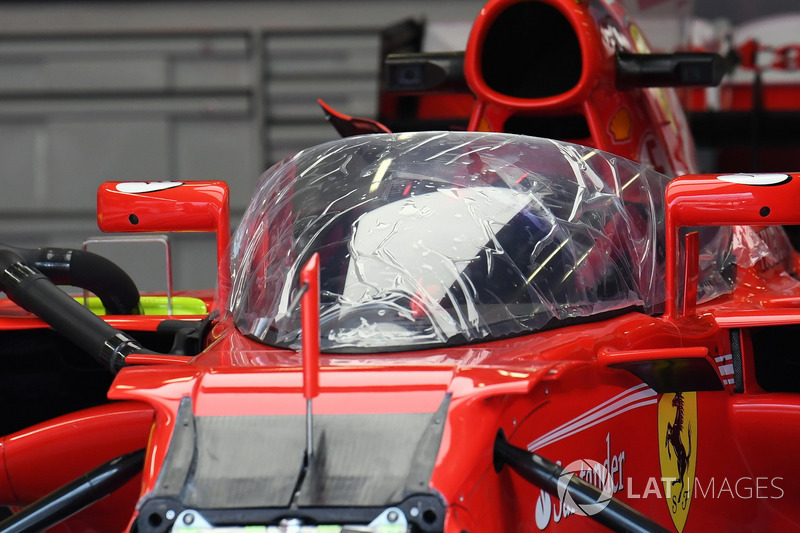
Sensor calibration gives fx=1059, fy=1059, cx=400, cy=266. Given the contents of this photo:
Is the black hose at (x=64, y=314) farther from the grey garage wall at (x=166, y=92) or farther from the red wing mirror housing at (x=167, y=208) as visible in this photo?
the grey garage wall at (x=166, y=92)

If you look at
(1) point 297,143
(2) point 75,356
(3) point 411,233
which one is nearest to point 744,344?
(3) point 411,233

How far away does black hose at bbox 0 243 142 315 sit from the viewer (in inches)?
104

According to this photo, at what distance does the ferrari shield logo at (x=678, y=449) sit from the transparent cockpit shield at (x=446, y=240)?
0.62 ft

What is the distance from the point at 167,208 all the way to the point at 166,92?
17.4 feet

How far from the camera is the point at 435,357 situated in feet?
5.25

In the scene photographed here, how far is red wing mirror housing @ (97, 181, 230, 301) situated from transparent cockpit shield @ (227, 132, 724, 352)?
15 cm

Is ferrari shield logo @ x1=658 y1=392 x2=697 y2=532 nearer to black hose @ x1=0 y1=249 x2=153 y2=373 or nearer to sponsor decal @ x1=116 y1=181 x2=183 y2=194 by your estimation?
black hose @ x1=0 y1=249 x2=153 y2=373

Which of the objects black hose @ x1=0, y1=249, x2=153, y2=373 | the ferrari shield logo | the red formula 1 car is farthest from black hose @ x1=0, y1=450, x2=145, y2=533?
the ferrari shield logo

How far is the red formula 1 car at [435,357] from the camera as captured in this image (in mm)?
1367

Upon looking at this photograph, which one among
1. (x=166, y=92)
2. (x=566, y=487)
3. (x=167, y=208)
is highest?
(x=166, y=92)

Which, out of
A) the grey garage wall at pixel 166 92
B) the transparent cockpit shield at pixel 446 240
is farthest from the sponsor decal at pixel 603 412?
the grey garage wall at pixel 166 92

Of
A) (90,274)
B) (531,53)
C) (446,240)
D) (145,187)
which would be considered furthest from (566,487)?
(531,53)

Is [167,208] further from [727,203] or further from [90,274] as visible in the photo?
[727,203]

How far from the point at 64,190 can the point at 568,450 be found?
650cm
